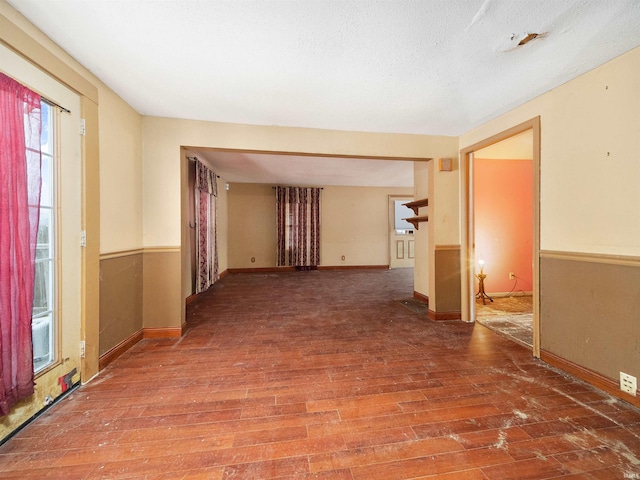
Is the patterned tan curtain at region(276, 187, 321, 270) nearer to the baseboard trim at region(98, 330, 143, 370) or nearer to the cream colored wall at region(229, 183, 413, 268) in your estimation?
A: the cream colored wall at region(229, 183, 413, 268)

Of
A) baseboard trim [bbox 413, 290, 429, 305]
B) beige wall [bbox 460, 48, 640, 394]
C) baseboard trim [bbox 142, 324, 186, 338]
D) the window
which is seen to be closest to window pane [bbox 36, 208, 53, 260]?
the window

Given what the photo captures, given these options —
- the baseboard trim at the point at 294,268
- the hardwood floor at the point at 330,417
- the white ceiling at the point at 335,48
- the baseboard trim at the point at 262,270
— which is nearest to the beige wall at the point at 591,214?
the white ceiling at the point at 335,48

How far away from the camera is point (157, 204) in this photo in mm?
2607

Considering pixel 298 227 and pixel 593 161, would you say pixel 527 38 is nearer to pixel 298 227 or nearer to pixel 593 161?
pixel 593 161

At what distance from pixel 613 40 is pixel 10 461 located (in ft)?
12.9

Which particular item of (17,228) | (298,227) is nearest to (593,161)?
(17,228)

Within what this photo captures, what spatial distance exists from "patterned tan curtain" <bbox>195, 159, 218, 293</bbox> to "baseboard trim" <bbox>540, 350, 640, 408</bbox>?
14.0 feet

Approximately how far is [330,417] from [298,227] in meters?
5.56

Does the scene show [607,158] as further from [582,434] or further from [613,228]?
[582,434]

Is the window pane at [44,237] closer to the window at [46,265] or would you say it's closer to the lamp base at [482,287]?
the window at [46,265]

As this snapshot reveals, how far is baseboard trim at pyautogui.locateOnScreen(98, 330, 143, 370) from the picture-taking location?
200cm

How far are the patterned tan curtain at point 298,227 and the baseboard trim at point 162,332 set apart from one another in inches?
163

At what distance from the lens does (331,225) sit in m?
7.12

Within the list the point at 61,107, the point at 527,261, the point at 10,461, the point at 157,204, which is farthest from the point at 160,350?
the point at 527,261
